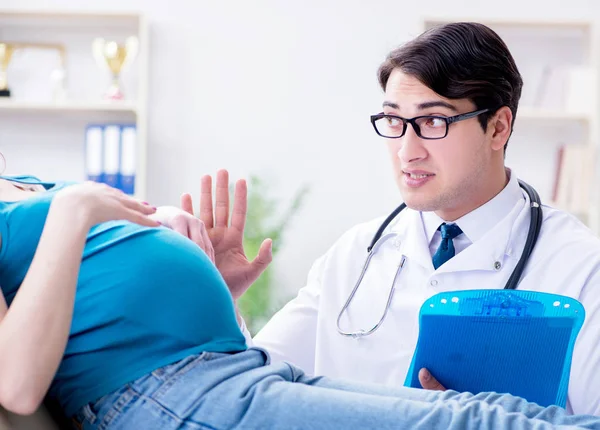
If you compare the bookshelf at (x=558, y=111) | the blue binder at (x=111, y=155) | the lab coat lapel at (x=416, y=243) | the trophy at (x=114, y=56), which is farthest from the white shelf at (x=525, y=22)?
the lab coat lapel at (x=416, y=243)

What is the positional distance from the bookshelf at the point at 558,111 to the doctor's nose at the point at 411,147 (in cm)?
231

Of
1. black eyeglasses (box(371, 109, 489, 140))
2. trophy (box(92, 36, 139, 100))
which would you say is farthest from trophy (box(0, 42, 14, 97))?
black eyeglasses (box(371, 109, 489, 140))

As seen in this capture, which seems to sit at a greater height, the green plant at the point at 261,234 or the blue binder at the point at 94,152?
the blue binder at the point at 94,152

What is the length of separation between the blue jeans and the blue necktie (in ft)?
2.40

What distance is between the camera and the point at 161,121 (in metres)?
4.35

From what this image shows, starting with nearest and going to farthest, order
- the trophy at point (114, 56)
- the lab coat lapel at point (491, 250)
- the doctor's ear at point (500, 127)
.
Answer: the lab coat lapel at point (491, 250)
the doctor's ear at point (500, 127)
the trophy at point (114, 56)

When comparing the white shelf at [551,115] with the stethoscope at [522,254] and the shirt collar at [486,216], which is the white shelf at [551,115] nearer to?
the stethoscope at [522,254]

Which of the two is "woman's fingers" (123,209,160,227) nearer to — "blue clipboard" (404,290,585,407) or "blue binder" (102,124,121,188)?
"blue clipboard" (404,290,585,407)

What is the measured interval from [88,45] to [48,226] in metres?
3.40

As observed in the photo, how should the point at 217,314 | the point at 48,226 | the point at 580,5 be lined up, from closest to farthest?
the point at 48,226 < the point at 217,314 < the point at 580,5

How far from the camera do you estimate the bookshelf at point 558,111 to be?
4.07 metres

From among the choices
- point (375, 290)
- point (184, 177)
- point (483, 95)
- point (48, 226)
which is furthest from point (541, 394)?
point (184, 177)

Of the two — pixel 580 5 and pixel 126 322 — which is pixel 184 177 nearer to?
pixel 580 5

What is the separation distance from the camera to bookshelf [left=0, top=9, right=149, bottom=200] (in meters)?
4.23
